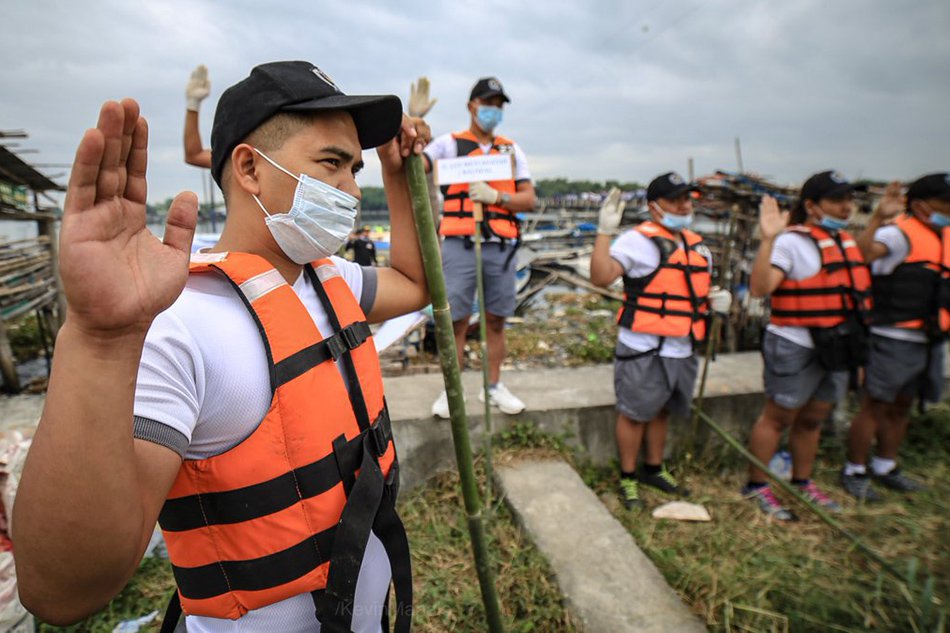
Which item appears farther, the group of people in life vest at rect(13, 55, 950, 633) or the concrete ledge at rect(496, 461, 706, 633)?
the concrete ledge at rect(496, 461, 706, 633)

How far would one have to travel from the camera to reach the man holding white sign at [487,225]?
3.85 m

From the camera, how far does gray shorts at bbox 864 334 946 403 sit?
3.90 meters

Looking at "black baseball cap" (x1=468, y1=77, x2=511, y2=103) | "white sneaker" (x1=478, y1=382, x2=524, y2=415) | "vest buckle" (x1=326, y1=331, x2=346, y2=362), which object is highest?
"black baseball cap" (x1=468, y1=77, x2=511, y2=103)

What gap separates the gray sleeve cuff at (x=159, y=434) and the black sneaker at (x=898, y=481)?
5.43m

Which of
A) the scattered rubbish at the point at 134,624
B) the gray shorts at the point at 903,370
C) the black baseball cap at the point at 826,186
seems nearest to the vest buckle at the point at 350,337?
the scattered rubbish at the point at 134,624

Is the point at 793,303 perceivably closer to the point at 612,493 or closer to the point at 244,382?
the point at 612,493

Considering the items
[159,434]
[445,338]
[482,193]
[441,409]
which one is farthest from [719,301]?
[159,434]

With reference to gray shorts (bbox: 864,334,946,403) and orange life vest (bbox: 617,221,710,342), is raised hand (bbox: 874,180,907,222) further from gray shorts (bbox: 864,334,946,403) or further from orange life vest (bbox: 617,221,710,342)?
orange life vest (bbox: 617,221,710,342)

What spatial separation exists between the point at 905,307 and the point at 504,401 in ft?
10.5

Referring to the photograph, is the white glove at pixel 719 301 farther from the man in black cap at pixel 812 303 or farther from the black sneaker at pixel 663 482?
the black sneaker at pixel 663 482

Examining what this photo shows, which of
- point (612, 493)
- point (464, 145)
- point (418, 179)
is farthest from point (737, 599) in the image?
point (464, 145)

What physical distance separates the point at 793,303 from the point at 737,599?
2.08 m

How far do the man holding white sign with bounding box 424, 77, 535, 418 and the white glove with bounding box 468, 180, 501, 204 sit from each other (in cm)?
4

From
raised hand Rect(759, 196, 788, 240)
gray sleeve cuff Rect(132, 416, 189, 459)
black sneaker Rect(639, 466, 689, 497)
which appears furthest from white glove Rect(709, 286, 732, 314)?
gray sleeve cuff Rect(132, 416, 189, 459)
